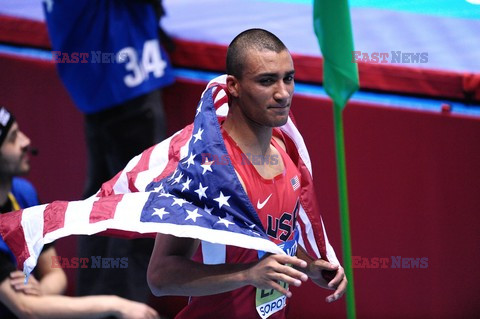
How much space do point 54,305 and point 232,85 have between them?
1263 millimetres

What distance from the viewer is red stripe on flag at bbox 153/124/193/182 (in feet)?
9.38

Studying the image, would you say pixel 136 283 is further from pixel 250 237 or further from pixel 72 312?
pixel 250 237

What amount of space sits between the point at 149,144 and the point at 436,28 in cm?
152

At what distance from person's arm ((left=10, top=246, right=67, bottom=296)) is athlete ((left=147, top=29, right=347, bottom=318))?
0.87 metres

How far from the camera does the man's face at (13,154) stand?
3.76 metres

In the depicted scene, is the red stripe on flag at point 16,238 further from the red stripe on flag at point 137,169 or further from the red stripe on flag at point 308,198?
the red stripe on flag at point 308,198

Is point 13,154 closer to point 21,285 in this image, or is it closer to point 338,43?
point 21,285

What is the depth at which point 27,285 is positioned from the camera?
3406mm

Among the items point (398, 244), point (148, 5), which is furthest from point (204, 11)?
point (398, 244)

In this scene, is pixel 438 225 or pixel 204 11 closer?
pixel 438 225

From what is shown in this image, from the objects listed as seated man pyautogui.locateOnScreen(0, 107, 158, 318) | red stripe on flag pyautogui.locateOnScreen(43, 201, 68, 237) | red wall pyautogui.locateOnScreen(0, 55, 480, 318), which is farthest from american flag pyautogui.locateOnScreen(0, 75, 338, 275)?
red wall pyautogui.locateOnScreen(0, 55, 480, 318)

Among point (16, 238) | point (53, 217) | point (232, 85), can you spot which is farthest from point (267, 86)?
point (16, 238)

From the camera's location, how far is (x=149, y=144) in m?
4.29

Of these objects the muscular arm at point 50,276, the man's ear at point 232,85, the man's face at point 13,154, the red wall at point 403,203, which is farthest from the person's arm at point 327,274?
the man's face at point 13,154
